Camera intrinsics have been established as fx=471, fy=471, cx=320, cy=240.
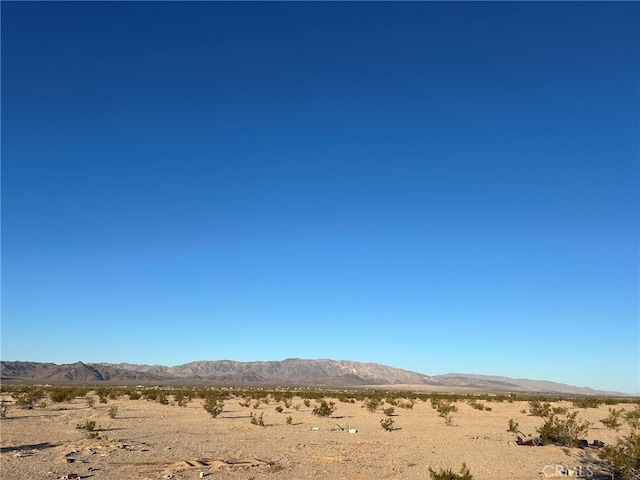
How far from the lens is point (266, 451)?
16.2m

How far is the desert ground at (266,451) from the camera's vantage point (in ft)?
42.3

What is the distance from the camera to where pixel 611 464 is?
40.7 ft

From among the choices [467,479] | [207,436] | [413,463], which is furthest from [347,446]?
[467,479]

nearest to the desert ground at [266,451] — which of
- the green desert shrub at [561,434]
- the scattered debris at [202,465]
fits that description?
the scattered debris at [202,465]

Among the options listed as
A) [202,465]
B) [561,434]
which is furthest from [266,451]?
[561,434]

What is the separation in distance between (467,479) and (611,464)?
5518mm

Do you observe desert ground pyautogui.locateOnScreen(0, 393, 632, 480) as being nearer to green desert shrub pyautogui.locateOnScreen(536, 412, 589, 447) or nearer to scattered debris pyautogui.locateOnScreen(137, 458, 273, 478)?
scattered debris pyautogui.locateOnScreen(137, 458, 273, 478)

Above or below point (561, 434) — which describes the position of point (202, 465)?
below

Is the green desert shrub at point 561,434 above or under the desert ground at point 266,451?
above

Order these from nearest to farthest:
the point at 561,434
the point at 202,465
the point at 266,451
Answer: the point at 202,465 → the point at 266,451 → the point at 561,434

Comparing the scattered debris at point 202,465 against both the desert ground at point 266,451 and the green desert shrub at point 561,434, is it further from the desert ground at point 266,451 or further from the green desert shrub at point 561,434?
the green desert shrub at point 561,434

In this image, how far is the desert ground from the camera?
12.9m

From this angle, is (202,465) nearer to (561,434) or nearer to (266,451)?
(266,451)

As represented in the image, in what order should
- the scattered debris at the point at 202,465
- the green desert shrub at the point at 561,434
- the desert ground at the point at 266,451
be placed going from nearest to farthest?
the scattered debris at the point at 202,465
the desert ground at the point at 266,451
the green desert shrub at the point at 561,434
